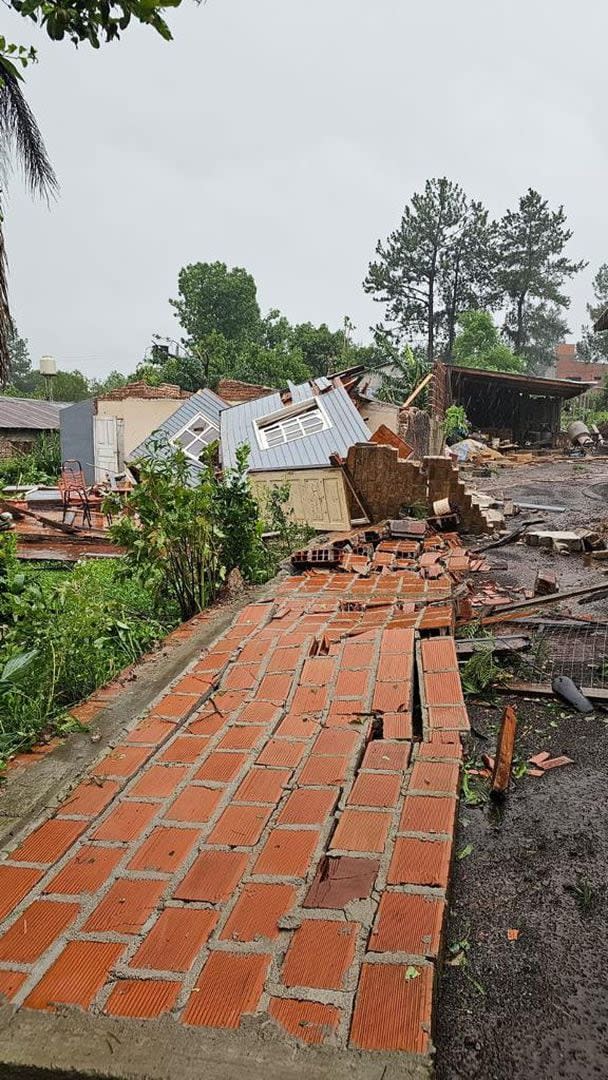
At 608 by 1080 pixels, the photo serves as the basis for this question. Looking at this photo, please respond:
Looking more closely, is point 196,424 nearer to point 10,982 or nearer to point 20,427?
point 20,427

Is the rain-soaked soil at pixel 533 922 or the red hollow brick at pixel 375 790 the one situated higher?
the red hollow brick at pixel 375 790

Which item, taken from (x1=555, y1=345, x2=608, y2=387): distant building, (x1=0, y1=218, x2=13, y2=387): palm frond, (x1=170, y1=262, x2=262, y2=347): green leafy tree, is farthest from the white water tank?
(x1=555, y1=345, x2=608, y2=387): distant building

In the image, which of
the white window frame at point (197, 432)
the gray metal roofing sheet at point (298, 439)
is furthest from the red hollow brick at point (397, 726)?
the white window frame at point (197, 432)

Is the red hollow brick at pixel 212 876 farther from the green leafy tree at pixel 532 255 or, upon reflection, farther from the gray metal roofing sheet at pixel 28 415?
the green leafy tree at pixel 532 255

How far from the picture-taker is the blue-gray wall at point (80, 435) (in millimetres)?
18797

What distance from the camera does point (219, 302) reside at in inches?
1628

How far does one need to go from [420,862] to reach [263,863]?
0.47m

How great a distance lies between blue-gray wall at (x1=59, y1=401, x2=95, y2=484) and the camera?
18.8 meters

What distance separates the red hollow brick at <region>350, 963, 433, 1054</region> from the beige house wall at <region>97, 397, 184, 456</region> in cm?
1792

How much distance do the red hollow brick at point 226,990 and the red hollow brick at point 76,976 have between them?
0.79ft

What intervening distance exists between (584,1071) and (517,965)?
286mm

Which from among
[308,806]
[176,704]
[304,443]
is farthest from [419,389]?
[308,806]

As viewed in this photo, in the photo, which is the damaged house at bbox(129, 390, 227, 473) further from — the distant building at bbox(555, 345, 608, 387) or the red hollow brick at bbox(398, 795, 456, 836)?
the distant building at bbox(555, 345, 608, 387)

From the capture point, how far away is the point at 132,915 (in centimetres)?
169
